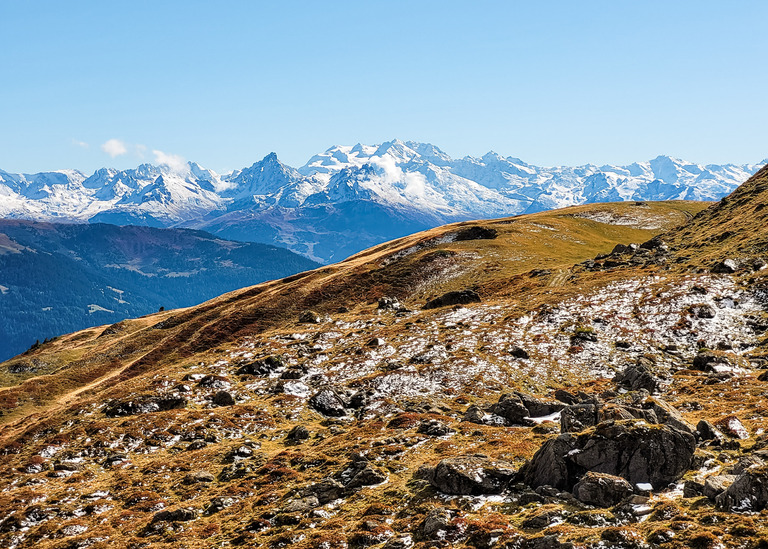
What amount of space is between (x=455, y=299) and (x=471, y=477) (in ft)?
196

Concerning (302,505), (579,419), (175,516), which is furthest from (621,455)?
(175,516)

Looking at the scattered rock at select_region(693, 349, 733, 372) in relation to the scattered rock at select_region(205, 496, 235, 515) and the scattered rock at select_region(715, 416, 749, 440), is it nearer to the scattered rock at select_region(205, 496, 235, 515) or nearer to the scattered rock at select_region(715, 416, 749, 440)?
the scattered rock at select_region(715, 416, 749, 440)

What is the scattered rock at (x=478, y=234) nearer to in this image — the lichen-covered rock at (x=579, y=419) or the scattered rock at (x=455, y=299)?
the scattered rock at (x=455, y=299)

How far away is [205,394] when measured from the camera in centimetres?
6406

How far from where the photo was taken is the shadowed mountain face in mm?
27406

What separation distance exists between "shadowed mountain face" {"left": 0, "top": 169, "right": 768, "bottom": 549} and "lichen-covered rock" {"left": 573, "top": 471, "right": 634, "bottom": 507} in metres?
0.09

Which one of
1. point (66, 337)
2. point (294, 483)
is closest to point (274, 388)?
point (294, 483)

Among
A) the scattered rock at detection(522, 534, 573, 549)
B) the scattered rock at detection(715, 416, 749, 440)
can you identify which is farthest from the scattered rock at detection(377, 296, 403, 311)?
the scattered rock at detection(522, 534, 573, 549)

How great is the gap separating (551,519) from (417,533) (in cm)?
665

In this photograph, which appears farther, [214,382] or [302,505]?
[214,382]

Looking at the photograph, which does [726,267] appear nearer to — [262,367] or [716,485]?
[716,485]

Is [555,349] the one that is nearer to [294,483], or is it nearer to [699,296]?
[699,296]

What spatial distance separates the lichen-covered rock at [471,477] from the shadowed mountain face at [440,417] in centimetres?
11

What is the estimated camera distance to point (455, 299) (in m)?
89.4
